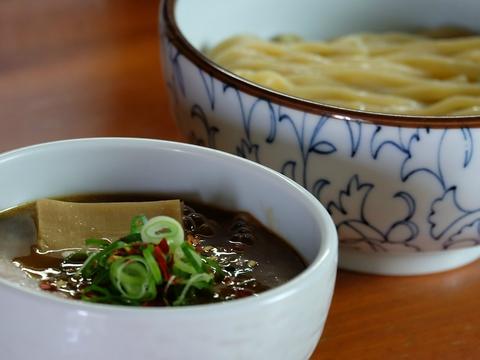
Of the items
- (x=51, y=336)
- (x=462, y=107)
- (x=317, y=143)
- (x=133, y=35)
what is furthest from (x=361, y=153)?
(x=133, y=35)

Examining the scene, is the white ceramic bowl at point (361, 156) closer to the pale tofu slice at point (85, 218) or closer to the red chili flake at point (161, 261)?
the pale tofu slice at point (85, 218)

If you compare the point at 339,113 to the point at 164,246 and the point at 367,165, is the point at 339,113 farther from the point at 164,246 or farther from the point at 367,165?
the point at 164,246

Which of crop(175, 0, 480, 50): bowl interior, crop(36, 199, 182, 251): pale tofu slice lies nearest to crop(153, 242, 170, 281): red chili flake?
crop(36, 199, 182, 251): pale tofu slice

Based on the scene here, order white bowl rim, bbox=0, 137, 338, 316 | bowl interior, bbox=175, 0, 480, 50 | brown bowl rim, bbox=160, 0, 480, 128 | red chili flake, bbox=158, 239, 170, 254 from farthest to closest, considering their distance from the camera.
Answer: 1. bowl interior, bbox=175, 0, 480, 50
2. brown bowl rim, bbox=160, 0, 480, 128
3. red chili flake, bbox=158, 239, 170, 254
4. white bowl rim, bbox=0, 137, 338, 316

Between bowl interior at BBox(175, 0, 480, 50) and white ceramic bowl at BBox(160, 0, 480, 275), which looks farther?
bowl interior at BBox(175, 0, 480, 50)

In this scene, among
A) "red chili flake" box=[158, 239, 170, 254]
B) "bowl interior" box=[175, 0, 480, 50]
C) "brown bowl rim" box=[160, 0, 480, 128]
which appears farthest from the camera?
"bowl interior" box=[175, 0, 480, 50]

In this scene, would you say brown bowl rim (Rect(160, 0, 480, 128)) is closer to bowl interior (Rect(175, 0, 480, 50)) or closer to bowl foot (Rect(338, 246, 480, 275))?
bowl foot (Rect(338, 246, 480, 275))

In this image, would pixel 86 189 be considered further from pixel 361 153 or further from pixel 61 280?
pixel 361 153

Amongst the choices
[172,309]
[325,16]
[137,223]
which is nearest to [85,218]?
[137,223]
